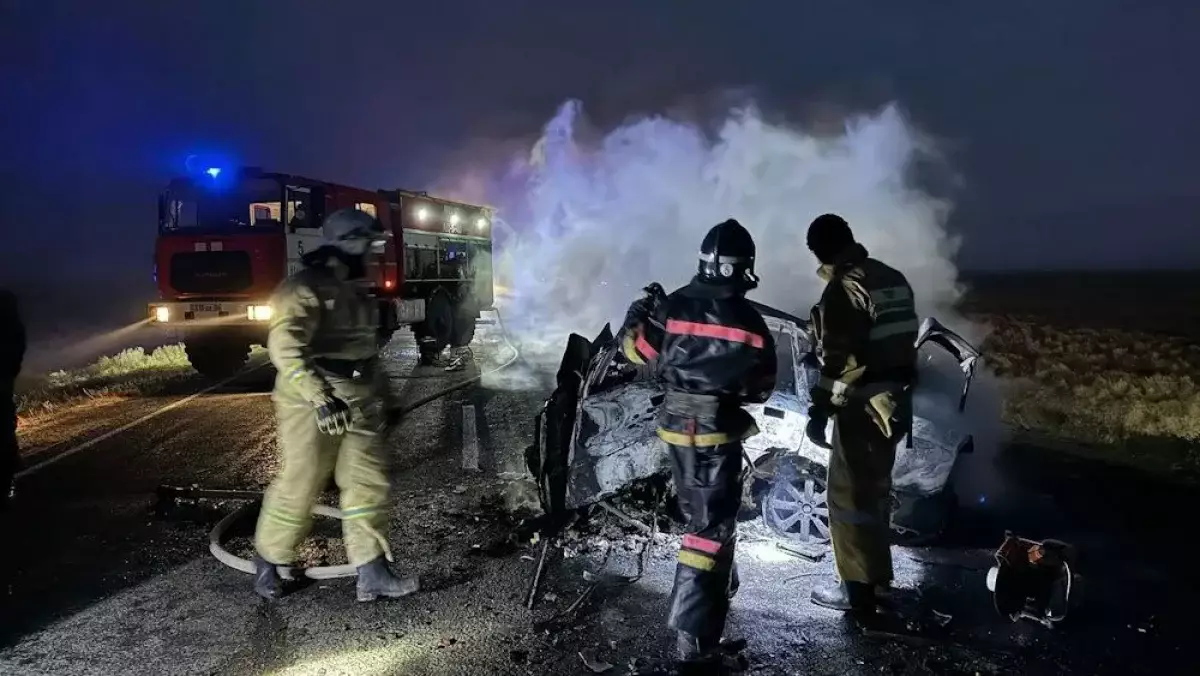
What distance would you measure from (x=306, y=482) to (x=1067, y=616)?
4.13 metres

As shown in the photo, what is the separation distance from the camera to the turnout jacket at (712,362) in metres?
3.54

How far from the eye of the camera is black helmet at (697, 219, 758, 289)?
11.8 ft

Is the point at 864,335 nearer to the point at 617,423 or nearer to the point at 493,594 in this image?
the point at 617,423

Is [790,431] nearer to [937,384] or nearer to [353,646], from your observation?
[937,384]

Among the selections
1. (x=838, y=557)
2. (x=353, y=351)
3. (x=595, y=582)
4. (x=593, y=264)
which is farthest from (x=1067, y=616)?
(x=593, y=264)

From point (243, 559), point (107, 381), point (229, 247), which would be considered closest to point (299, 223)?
point (229, 247)

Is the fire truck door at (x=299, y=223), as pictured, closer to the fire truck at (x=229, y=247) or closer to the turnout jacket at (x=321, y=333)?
the fire truck at (x=229, y=247)

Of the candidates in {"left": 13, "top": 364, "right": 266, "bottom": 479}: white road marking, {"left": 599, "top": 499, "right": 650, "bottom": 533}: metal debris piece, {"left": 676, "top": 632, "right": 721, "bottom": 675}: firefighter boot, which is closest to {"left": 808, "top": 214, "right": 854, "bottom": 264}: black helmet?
{"left": 676, "top": 632, "right": 721, "bottom": 675}: firefighter boot

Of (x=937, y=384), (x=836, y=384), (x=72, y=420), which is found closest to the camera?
(x=836, y=384)

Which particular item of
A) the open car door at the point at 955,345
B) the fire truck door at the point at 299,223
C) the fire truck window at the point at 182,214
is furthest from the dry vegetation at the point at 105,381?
the open car door at the point at 955,345

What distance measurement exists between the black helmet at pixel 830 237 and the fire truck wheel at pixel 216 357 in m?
10.2

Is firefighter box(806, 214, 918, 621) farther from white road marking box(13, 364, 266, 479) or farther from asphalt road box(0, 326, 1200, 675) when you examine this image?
white road marking box(13, 364, 266, 479)

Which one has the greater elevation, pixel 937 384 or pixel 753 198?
pixel 753 198

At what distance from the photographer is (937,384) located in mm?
5543
